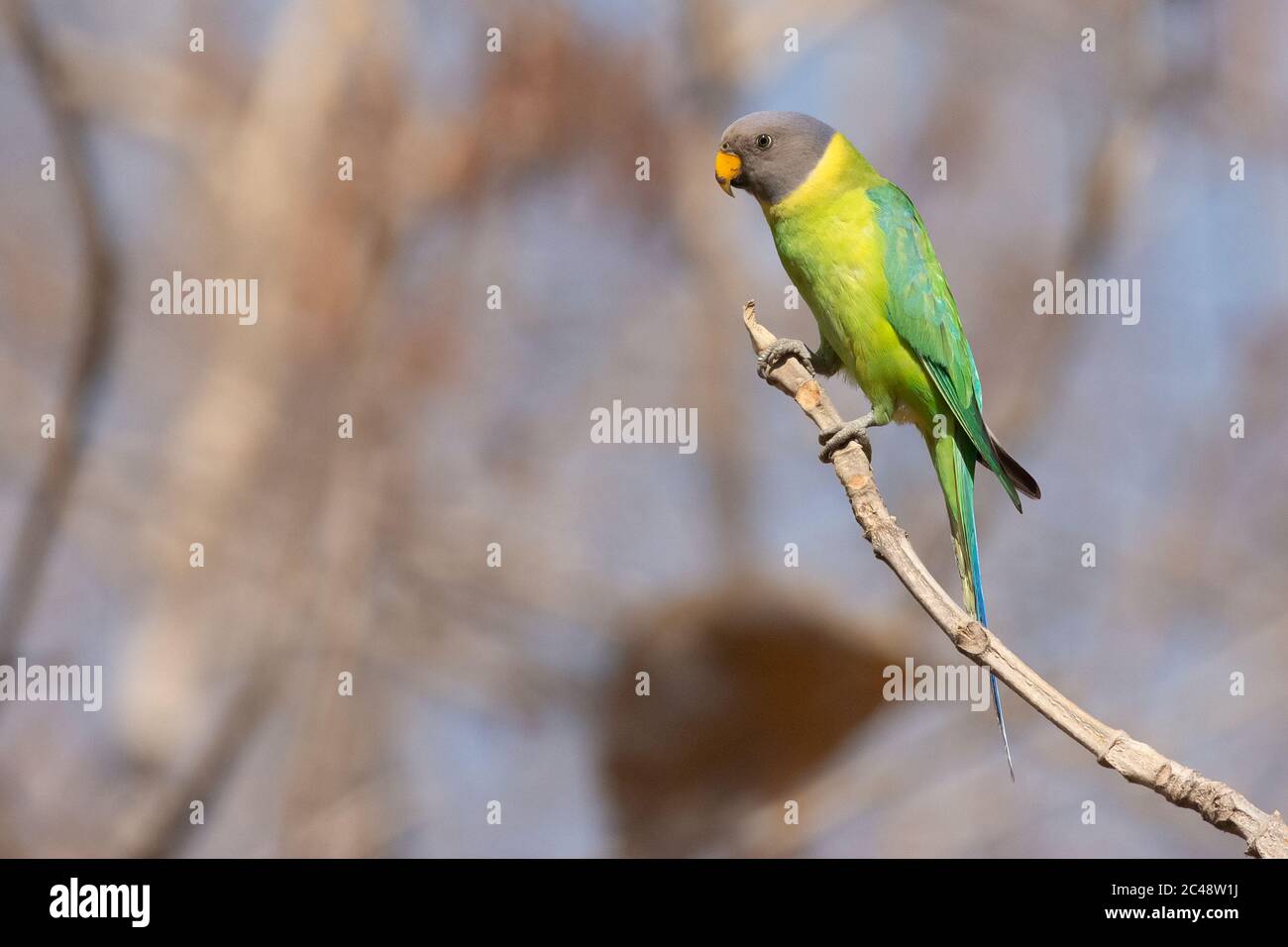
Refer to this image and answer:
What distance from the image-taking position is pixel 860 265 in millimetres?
4195

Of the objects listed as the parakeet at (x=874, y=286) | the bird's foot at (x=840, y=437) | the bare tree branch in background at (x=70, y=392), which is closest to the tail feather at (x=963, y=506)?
the parakeet at (x=874, y=286)

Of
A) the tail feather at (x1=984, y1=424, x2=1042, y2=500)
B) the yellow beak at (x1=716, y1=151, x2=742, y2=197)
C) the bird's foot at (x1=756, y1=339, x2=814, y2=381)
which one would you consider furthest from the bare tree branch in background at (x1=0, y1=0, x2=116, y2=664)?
the tail feather at (x1=984, y1=424, x2=1042, y2=500)

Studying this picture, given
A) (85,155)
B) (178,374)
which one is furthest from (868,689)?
(85,155)

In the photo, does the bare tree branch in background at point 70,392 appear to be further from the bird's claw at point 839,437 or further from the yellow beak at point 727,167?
the bird's claw at point 839,437

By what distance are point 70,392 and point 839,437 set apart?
533 centimetres

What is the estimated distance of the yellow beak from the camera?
446cm

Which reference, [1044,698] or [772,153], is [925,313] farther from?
[1044,698]

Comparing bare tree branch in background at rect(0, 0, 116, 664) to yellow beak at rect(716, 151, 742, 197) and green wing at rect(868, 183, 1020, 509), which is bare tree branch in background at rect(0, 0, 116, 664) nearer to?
yellow beak at rect(716, 151, 742, 197)

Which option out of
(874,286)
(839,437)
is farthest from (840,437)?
(874,286)

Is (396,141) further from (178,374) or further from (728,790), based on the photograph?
(728,790)

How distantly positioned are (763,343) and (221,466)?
489cm

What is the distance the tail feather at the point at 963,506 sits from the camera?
375 cm

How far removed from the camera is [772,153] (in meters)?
4.39

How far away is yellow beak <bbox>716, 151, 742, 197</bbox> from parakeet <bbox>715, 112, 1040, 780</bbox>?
0.14 ft
